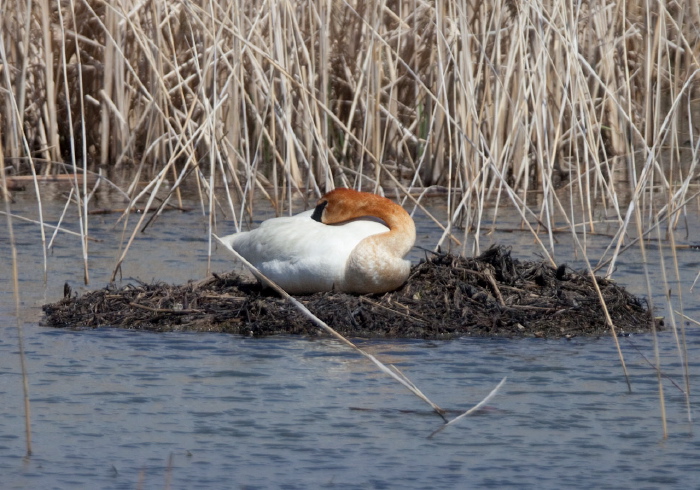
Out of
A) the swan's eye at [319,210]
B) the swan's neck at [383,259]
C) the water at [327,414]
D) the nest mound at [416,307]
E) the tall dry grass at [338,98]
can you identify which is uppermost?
the tall dry grass at [338,98]

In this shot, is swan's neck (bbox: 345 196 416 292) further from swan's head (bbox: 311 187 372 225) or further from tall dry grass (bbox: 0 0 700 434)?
tall dry grass (bbox: 0 0 700 434)

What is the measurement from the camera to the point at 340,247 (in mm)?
6914

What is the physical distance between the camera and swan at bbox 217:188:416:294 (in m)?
6.84

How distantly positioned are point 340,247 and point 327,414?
6.25 ft

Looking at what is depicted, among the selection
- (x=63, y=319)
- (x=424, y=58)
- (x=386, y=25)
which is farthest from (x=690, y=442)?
(x=386, y=25)

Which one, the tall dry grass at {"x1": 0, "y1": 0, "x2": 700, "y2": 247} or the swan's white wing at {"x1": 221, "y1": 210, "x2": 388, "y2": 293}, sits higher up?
the tall dry grass at {"x1": 0, "y1": 0, "x2": 700, "y2": 247}

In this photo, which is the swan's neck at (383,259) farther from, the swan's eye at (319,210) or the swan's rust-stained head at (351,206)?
the swan's eye at (319,210)

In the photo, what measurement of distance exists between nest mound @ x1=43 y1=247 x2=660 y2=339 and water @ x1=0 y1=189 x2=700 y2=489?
158mm

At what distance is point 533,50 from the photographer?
382 inches

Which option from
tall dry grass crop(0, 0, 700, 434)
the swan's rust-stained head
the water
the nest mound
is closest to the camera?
the water

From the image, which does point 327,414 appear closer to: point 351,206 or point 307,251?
point 307,251

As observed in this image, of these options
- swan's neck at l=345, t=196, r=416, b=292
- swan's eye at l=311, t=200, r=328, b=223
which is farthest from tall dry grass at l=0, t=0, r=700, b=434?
swan's neck at l=345, t=196, r=416, b=292

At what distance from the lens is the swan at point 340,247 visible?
6.84 m

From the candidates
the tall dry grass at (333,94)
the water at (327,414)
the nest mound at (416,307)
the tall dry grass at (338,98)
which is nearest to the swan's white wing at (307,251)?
the nest mound at (416,307)
